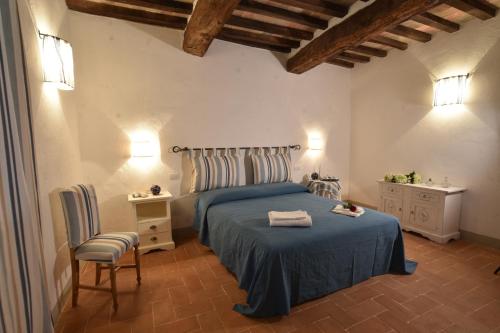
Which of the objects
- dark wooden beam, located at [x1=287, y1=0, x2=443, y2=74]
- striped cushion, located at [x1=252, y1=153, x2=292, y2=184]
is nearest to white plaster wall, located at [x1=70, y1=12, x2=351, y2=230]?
striped cushion, located at [x1=252, y1=153, x2=292, y2=184]

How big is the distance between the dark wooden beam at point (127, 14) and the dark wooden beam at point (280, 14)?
0.91 metres

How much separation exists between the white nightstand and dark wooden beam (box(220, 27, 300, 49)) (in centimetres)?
231

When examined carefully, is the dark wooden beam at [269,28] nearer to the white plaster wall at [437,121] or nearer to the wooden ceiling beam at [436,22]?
the wooden ceiling beam at [436,22]

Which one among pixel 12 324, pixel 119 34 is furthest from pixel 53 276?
pixel 119 34

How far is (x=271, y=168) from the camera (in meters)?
3.79

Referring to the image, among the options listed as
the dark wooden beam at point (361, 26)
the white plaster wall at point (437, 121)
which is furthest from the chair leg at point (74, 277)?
the white plaster wall at point (437, 121)

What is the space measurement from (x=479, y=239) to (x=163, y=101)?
14.5ft

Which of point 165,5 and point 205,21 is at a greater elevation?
point 165,5

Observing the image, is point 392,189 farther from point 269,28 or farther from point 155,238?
point 155,238

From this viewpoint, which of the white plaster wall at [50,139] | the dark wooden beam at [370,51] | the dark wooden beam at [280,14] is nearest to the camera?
the white plaster wall at [50,139]

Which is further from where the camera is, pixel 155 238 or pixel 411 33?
pixel 411 33

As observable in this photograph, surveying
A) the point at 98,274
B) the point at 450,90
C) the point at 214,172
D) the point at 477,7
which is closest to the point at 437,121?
the point at 450,90

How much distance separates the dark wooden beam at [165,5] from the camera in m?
2.63

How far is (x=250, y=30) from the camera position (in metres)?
3.41
